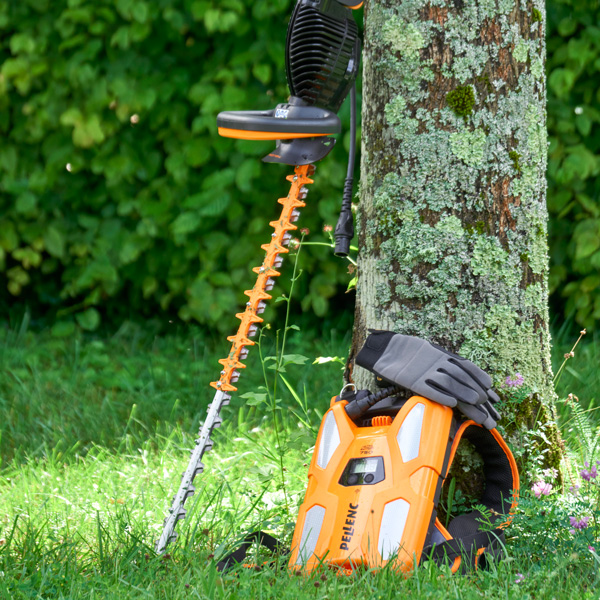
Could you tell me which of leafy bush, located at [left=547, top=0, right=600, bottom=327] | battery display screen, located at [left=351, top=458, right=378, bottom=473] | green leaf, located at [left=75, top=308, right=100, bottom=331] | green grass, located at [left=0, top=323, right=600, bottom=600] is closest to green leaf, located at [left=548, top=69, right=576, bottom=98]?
leafy bush, located at [left=547, top=0, right=600, bottom=327]

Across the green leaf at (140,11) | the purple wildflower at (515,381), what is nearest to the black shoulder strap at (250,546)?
the purple wildflower at (515,381)

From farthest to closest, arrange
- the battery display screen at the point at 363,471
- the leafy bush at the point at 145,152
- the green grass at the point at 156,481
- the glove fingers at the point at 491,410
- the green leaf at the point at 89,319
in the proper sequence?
the green leaf at the point at 89,319, the leafy bush at the point at 145,152, the glove fingers at the point at 491,410, the battery display screen at the point at 363,471, the green grass at the point at 156,481

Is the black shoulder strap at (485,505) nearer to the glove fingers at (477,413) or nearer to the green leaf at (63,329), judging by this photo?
the glove fingers at (477,413)

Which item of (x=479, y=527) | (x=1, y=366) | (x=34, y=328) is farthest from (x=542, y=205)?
(x=34, y=328)

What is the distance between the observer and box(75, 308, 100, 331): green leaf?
435 centimetres

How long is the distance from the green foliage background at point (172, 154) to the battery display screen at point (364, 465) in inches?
78.9

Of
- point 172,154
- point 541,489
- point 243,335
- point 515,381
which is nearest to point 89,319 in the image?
point 172,154

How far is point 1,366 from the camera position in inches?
151

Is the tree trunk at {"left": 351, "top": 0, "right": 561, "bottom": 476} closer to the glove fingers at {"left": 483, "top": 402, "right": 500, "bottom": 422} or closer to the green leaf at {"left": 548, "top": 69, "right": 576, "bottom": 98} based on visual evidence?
the glove fingers at {"left": 483, "top": 402, "right": 500, "bottom": 422}

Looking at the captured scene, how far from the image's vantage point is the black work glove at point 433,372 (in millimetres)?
1888

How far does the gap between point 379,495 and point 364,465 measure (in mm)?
92

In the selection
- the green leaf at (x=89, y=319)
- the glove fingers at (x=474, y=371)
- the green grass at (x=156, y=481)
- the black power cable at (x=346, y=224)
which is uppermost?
the black power cable at (x=346, y=224)

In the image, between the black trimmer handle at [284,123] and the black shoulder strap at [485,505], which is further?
the black trimmer handle at [284,123]

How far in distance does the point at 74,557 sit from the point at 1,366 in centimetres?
207
